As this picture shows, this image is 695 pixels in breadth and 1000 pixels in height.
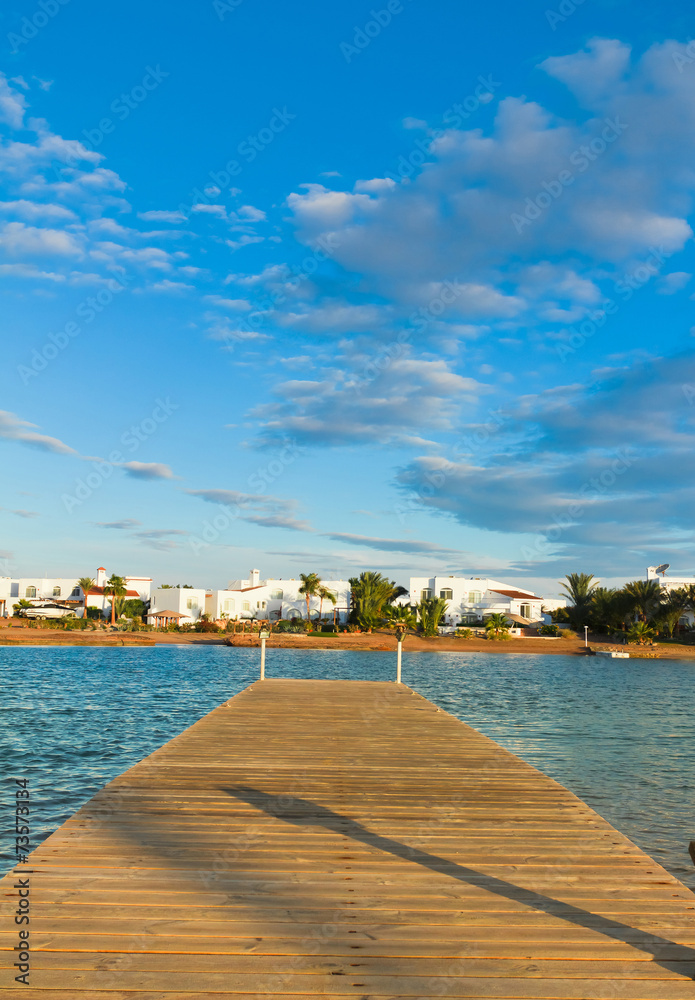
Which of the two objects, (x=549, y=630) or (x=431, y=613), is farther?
(x=549, y=630)

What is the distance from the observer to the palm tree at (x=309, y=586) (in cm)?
8688

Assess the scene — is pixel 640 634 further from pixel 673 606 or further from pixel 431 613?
pixel 431 613

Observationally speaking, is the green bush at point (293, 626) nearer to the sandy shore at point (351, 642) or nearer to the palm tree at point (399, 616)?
the sandy shore at point (351, 642)

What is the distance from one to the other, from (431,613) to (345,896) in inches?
3030

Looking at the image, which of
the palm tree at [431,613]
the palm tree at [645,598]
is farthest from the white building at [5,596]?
the palm tree at [645,598]

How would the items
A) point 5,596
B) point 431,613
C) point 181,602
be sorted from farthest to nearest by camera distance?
point 5,596 → point 181,602 → point 431,613

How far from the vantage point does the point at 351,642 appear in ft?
235

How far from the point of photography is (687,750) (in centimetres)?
1892

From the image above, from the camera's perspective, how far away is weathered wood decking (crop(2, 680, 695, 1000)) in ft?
12.1

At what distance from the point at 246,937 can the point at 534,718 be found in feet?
71.7

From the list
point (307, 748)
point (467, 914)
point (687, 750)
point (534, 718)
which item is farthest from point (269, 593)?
point (467, 914)

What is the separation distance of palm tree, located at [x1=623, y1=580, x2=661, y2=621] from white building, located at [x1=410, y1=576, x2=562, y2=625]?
1134 centimetres

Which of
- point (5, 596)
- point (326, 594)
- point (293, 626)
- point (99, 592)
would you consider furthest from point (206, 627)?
point (5, 596)

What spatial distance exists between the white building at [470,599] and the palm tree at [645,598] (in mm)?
11344
